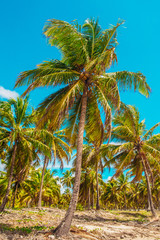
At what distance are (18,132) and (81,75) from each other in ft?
20.4

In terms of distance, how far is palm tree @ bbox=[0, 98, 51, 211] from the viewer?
42.1 feet

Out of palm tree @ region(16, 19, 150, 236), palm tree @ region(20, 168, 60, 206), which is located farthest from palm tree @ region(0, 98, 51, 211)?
palm tree @ region(20, 168, 60, 206)

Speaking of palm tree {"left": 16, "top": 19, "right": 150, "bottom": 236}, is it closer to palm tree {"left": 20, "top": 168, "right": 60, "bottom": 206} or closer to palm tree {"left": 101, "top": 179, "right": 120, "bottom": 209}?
palm tree {"left": 20, "top": 168, "right": 60, "bottom": 206}

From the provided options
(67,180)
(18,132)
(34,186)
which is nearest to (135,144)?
(18,132)

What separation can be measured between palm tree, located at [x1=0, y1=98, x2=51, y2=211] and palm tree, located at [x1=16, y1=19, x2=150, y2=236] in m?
4.06

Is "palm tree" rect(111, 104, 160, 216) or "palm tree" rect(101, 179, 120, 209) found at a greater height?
"palm tree" rect(111, 104, 160, 216)

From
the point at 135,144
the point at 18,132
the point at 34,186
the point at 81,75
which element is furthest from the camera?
the point at 34,186

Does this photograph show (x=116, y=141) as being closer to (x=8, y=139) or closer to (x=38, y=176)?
(x=8, y=139)

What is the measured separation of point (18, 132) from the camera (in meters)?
12.7

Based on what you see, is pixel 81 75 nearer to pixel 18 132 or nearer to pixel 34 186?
pixel 18 132

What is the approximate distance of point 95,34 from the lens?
30.8 feet

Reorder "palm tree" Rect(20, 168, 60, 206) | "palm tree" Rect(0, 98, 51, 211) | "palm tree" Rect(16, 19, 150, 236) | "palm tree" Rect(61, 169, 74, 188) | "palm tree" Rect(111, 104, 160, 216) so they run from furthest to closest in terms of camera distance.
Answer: "palm tree" Rect(61, 169, 74, 188), "palm tree" Rect(20, 168, 60, 206), "palm tree" Rect(111, 104, 160, 216), "palm tree" Rect(0, 98, 51, 211), "palm tree" Rect(16, 19, 150, 236)

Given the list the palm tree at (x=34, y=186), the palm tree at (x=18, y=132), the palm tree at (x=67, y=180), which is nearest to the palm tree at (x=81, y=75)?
the palm tree at (x=18, y=132)

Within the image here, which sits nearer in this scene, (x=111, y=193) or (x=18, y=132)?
(x=18, y=132)
